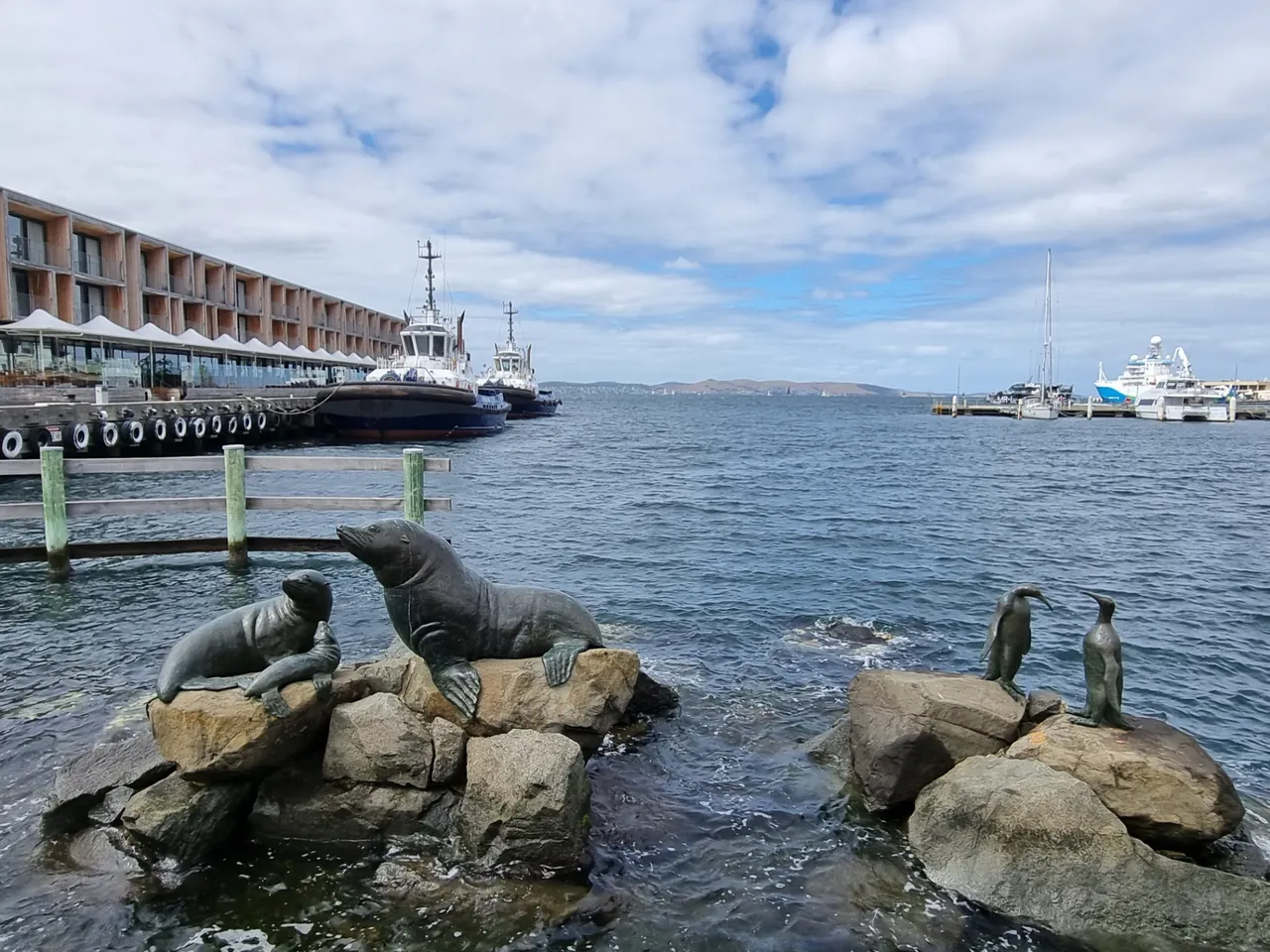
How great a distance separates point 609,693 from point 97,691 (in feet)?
15.4

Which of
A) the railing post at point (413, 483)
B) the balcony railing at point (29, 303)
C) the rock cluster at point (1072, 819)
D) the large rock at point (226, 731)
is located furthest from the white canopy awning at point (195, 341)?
the rock cluster at point (1072, 819)

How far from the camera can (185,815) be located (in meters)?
4.97

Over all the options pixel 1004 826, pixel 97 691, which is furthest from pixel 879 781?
pixel 97 691

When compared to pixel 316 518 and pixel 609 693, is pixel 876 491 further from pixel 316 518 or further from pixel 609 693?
pixel 609 693

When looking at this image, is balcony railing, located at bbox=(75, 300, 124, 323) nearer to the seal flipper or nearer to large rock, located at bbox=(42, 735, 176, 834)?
large rock, located at bbox=(42, 735, 176, 834)

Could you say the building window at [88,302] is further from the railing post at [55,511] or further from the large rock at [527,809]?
the large rock at [527,809]

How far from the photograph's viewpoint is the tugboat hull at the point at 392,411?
34.8 m

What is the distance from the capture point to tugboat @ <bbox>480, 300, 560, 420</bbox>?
66750mm

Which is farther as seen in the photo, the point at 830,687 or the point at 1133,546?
the point at 1133,546

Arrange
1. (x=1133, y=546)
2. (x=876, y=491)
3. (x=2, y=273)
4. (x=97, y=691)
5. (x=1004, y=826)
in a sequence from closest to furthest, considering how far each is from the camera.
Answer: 1. (x=1004, y=826)
2. (x=97, y=691)
3. (x=1133, y=546)
4. (x=876, y=491)
5. (x=2, y=273)

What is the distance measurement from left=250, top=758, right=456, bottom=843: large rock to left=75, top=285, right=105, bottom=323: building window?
44.4 meters

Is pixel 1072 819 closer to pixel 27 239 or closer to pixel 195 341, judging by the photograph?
pixel 195 341

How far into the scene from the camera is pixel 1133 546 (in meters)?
16.8

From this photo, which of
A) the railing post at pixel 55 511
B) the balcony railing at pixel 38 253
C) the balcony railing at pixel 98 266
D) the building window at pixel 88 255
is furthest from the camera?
the balcony railing at pixel 98 266
